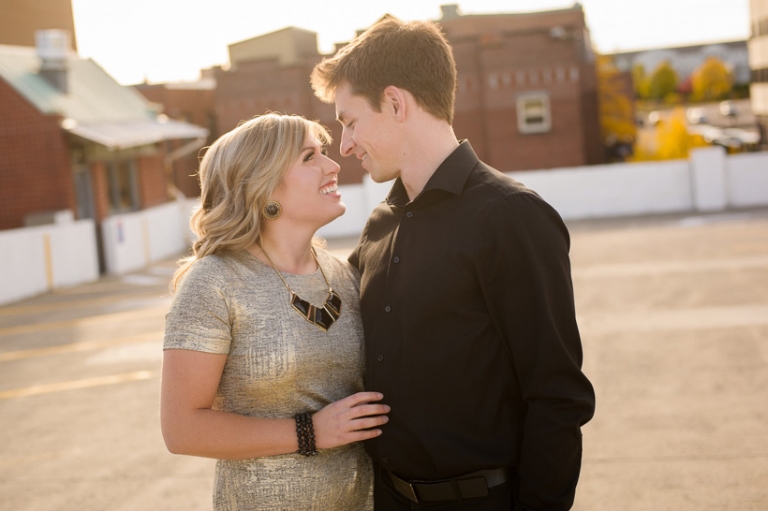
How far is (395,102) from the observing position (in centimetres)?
288

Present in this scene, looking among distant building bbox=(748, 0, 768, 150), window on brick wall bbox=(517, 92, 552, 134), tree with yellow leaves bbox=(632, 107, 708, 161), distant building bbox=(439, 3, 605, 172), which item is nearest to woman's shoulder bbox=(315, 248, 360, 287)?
distant building bbox=(439, 3, 605, 172)

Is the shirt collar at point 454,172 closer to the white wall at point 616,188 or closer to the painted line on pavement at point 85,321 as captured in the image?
the painted line on pavement at point 85,321

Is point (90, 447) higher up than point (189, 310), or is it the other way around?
point (189, 310)

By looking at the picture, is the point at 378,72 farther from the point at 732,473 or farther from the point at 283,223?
the point at 732,473

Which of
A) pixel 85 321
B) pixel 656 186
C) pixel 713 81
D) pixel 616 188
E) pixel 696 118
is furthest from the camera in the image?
pixel 713 81

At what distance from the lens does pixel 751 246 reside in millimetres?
15789

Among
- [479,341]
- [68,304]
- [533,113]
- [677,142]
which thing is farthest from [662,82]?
[479,341]

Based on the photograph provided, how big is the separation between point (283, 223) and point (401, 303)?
0.58 meters

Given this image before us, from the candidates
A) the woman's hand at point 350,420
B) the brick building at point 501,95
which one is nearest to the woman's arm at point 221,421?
the woman's hand at point 350,420

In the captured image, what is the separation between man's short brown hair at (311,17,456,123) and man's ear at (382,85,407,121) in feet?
0.05

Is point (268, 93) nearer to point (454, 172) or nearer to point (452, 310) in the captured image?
point (454, 172)

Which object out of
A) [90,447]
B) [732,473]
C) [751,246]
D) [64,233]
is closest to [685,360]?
[732,473]

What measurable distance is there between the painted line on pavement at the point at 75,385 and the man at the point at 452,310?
7081 millimetres

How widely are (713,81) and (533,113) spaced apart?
7140 cm
